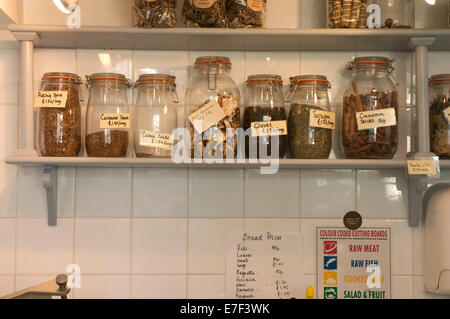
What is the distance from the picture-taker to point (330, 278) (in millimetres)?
1579

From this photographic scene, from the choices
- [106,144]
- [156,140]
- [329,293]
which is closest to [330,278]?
[329,293]

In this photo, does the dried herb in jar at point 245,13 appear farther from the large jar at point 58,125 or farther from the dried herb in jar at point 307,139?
the large jar at point 58,125

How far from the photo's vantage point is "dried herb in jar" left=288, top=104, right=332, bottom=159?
1417 mm

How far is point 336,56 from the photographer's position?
1605 millimetres

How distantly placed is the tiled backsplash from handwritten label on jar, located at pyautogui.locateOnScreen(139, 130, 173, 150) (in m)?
0.19

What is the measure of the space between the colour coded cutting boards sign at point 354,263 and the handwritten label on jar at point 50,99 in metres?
0.84

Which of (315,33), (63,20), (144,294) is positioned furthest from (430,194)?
(63,20)

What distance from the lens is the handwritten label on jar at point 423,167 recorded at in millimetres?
1397

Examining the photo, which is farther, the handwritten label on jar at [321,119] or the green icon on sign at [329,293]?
the green icon on sign at [329,293]

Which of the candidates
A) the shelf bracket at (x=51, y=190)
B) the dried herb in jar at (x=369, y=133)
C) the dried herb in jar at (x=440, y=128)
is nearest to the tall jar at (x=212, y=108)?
the dried herb in jar at (x=369, y=133)

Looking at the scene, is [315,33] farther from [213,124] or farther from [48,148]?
[48,148]

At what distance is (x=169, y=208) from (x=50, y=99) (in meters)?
0.47

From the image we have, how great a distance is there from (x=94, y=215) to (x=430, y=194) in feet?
3.38

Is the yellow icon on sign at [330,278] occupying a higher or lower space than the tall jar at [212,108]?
lower
